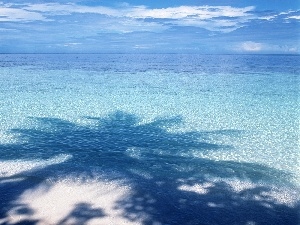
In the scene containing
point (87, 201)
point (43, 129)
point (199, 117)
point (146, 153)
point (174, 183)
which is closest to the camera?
point (87, 201)

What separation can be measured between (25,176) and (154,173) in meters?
5.36

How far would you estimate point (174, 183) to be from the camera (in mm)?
11172

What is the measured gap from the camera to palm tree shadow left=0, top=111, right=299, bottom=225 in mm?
9078

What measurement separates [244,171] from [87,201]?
6847 millimetres

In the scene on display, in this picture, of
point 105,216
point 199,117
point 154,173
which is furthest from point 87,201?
point 199,117

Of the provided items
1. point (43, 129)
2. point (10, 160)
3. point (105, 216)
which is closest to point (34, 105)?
point (43, 129)

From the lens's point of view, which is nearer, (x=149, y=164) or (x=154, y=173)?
(x=154, y=173)

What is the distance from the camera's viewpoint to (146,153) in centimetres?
1421

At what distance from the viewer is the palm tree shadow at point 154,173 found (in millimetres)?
9078

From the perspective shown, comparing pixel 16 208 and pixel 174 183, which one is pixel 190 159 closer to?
pixel 174 183

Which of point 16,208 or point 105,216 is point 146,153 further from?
point 16,208

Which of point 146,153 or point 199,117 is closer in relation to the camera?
point 146,153

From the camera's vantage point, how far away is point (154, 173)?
1205 cm

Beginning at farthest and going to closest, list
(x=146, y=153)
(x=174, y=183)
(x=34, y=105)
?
(x=34, y=105)
(x=146, y=153)
(x=174, y=183)
